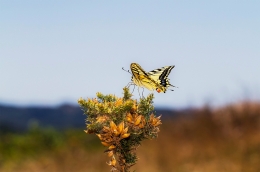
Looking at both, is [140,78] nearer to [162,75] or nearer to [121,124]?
[162,75]

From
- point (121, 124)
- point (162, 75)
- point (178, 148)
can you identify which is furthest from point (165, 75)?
point (178, 148)

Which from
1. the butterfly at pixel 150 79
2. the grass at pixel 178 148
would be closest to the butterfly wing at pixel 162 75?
the butterfly at pixel 150 79

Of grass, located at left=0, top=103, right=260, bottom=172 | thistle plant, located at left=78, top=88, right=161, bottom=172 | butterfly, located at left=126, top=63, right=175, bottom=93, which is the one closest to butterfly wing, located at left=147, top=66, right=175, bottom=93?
butterfly, located at left=126, top=63, right=175, bottom=93

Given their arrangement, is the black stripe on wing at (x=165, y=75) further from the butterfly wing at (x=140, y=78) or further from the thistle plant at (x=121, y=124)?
the thistle plant at (x=121, y=124)

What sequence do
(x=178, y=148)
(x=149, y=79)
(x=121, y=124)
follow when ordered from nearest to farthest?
(x=121, y=124) → (x=149, y=79) → (x=178, y=148)

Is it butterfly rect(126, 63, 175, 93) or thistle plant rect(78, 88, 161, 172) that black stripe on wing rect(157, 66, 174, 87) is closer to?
butterfly rect(126, 63, 175, 93)
